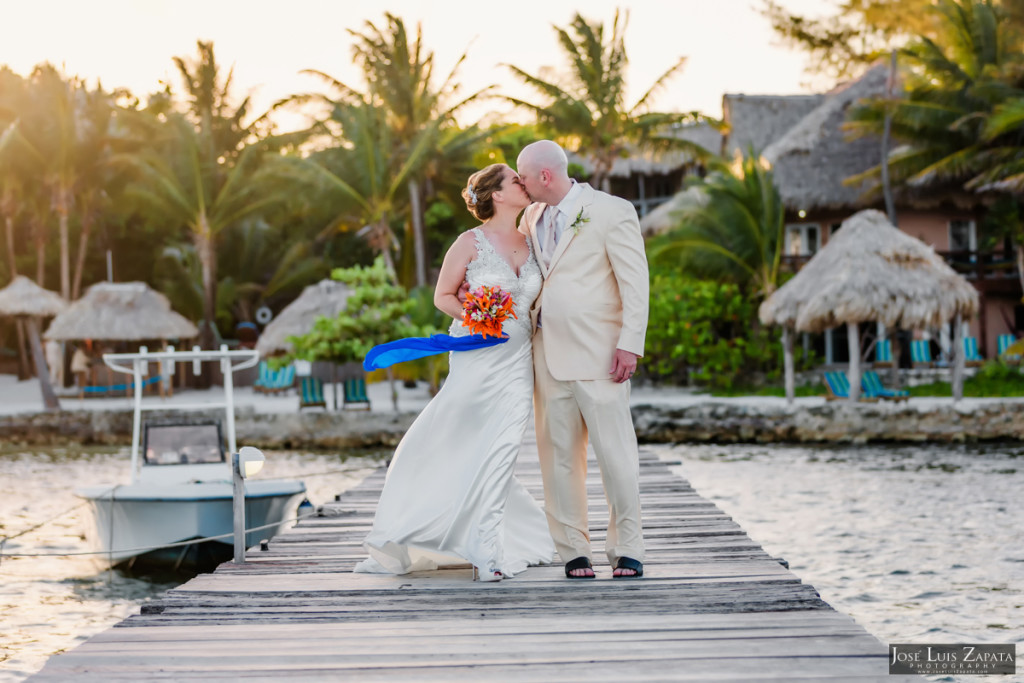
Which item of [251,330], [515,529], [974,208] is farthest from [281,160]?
[515,529]

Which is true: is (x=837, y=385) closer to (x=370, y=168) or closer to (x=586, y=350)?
(x=370, y=168)

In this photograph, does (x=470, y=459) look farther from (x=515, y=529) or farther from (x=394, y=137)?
(x=394, y=137)

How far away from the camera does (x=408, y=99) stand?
29141 millimetres

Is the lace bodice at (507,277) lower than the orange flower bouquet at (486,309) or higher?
higher

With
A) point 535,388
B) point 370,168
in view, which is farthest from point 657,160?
point 535,388

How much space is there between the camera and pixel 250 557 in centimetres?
528

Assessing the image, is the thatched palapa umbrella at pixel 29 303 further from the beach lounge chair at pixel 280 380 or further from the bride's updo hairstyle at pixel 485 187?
the bride's updo hairstyle at pixel 485 187

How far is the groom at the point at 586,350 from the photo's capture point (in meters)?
4.38

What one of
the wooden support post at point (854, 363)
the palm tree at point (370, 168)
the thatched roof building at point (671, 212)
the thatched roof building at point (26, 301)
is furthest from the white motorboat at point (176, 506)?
the palm tree at point (370, 168)

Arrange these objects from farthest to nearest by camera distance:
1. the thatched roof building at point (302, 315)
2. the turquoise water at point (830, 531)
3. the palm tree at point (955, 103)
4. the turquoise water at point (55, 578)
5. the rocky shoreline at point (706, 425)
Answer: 1. the thatched roof building at point (302, 315)
2. the palm tree at point (955, 103)
3. the rocky shoreline at point (706, 425)
4. the turquoise water at point (830, 531)
5. the turquoise water at point (55, 578)

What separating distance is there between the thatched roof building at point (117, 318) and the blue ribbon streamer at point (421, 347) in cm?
2385

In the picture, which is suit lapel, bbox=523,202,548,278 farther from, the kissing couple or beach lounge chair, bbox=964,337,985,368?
beach lounge chair, bbox=964,337,985,368

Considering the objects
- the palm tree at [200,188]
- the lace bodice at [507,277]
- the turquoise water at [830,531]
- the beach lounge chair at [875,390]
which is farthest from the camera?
the palm tree at [200,188]

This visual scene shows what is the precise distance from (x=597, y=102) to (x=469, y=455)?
23705mm
